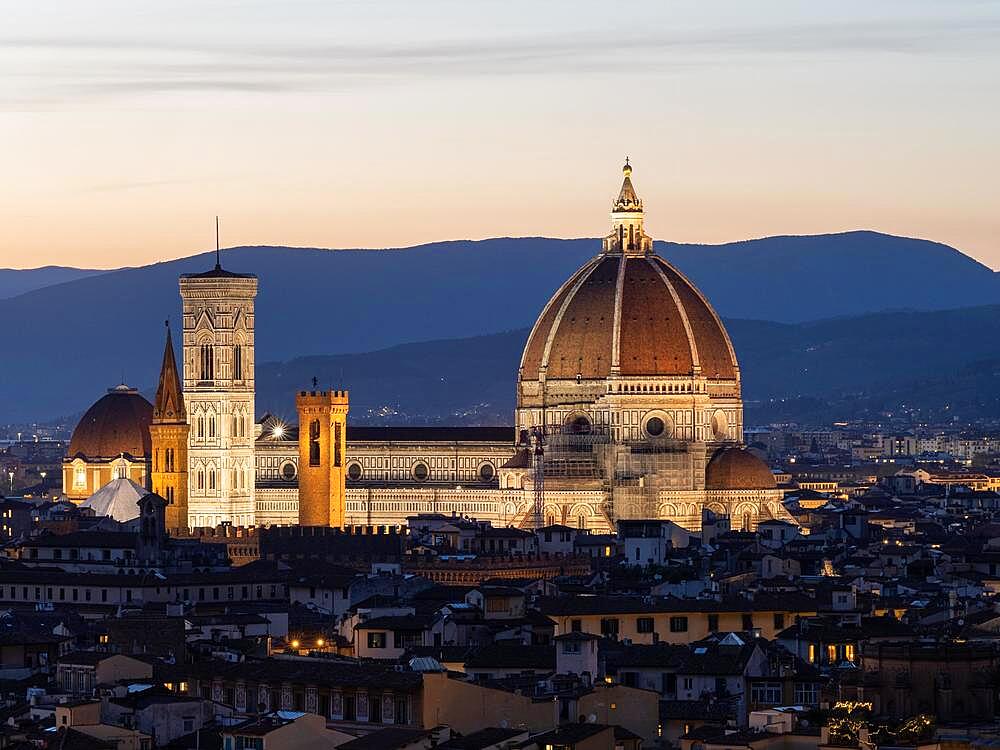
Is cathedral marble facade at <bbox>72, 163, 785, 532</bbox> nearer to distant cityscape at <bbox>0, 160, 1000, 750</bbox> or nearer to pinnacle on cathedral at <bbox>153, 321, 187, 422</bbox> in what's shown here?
distant cityscape at <bbox>0, 160, 1000, 750</bbox>

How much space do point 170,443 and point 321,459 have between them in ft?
35.8

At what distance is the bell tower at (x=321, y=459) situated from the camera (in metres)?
170

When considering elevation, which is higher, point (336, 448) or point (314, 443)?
point (314, 443)

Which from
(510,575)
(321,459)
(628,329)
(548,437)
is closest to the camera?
(510,575)

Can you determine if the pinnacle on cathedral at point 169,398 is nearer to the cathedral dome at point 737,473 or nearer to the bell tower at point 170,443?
the bell tower at point 170,443

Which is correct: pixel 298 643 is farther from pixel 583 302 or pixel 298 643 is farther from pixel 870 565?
pixel 583 302

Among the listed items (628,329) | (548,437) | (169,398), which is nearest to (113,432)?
(548,437)

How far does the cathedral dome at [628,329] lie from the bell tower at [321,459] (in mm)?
11753

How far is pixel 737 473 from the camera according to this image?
16862cm

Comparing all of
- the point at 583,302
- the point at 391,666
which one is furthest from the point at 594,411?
the point at 391,666

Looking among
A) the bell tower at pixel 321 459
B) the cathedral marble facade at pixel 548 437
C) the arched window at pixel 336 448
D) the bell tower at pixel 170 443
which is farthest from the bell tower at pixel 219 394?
the bell tower at pixel 170 443

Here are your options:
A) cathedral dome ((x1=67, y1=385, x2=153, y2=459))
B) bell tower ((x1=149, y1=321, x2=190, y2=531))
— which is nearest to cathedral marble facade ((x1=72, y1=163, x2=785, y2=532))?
bell tower ((x1=149, y1=321, x2=190, y2=531))

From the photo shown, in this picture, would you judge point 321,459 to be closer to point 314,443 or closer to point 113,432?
point 314,443

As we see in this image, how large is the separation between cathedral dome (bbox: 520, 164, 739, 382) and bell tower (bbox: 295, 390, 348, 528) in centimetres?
1175
